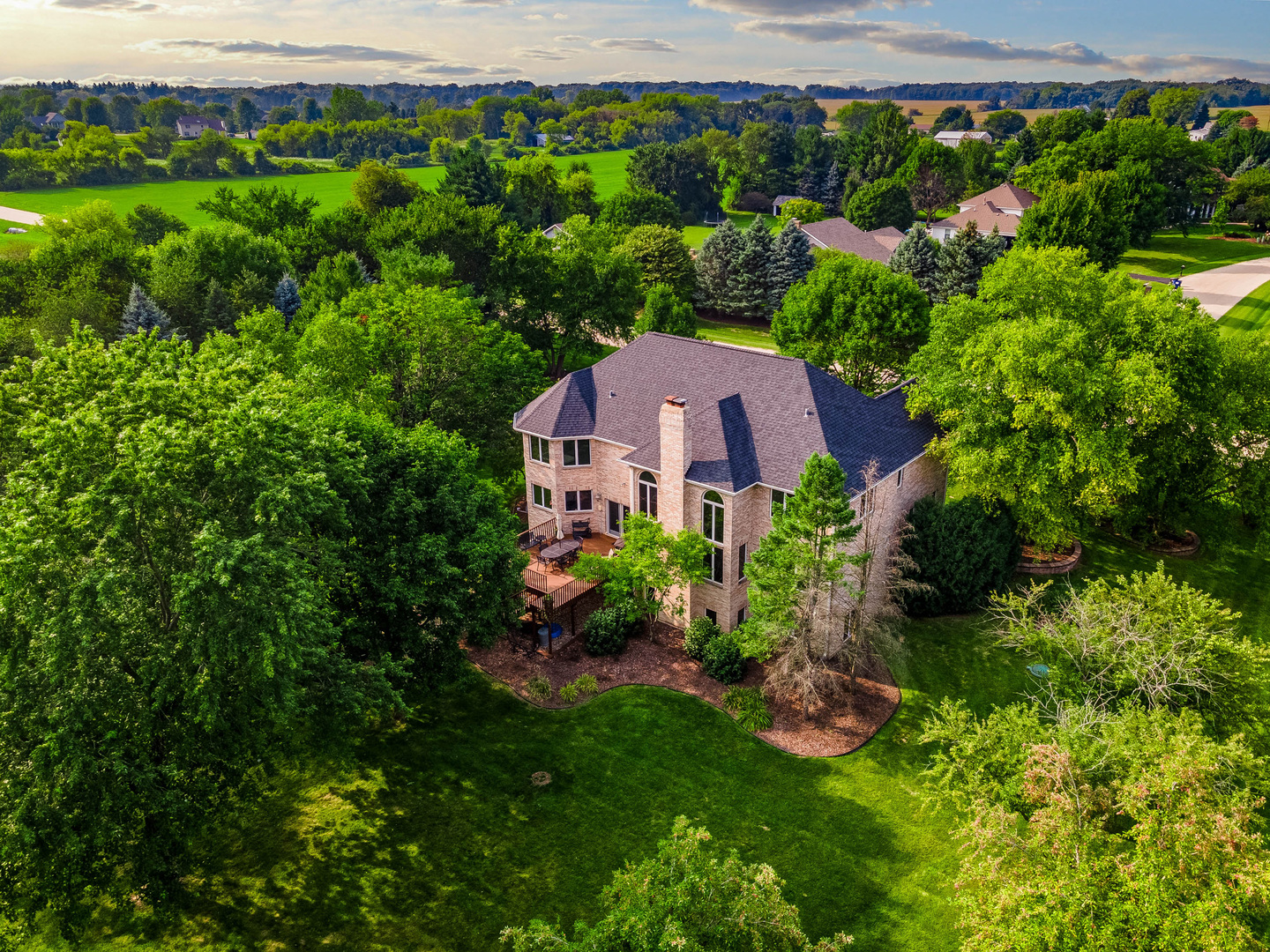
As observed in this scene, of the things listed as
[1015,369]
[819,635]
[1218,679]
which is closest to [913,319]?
[1015,369]

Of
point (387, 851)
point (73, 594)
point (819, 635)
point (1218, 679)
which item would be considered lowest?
point (387, 851)

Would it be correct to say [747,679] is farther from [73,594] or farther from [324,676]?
[73,594]

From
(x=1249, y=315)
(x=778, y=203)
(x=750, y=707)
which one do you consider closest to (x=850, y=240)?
(x=1249, y=315)

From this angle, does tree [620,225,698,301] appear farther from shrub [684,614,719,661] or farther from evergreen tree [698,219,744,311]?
shrub [684,614,719,661]

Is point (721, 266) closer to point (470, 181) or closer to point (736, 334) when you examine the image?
point (736, 334)

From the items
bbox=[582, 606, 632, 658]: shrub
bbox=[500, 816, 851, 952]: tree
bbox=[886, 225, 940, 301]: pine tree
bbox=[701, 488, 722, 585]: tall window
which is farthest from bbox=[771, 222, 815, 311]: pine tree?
bbox=[500, 816, 851, 952]: tree

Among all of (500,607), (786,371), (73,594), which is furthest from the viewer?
(786,371)
